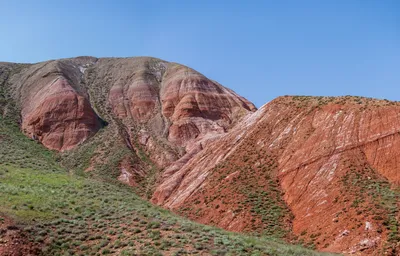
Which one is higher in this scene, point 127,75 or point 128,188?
point 127,75

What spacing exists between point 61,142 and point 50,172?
740 inches

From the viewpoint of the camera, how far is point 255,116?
44.2m

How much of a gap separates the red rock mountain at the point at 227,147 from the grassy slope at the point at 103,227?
664cm

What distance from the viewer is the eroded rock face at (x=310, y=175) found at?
25.0 m

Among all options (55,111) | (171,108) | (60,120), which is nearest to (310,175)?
(171,108)

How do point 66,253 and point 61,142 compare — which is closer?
point 66,253

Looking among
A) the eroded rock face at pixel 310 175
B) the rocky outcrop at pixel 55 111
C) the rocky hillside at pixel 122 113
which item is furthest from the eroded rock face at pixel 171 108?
the eroded rock face at pixel 310 175

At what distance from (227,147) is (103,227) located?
22265 mm

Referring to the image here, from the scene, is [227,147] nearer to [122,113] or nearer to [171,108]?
[171,108]

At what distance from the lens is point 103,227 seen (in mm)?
20016

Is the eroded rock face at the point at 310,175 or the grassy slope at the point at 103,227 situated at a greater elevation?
the eroded rock face at the point at 310,175

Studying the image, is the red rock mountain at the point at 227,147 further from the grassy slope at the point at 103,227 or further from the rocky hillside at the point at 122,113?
the grassy slope at the point at 103,227

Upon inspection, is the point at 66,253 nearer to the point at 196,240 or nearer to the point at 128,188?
the point at 196,240

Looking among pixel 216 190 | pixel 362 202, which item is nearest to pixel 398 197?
pixel 362 202
